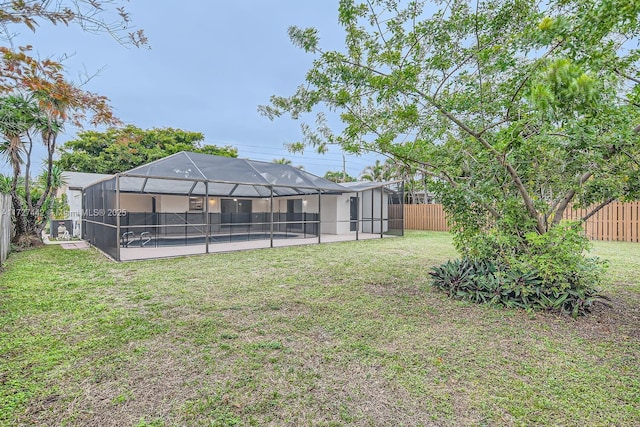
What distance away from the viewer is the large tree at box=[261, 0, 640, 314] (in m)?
2.79

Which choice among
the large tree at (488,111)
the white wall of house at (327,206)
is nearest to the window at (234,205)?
the white wall of house at (327,206)

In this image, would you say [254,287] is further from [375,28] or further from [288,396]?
[375,28]

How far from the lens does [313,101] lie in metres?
4.18

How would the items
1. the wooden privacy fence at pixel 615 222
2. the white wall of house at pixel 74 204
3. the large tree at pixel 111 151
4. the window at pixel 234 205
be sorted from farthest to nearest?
1. the large tree at pixel 111 151
2. the window at pixel 234 205
3. the white wall of house at pixel 74 204
4. the wooden privacy fence at pixel 615 222

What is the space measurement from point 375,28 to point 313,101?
1123 mm

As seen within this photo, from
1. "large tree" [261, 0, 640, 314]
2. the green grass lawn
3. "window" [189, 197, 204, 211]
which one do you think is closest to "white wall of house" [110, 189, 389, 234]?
"window" [189, 197, 204, 211]

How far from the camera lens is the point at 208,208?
12.2 m

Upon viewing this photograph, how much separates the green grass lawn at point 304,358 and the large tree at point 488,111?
3.91ft

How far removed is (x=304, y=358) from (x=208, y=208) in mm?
10520

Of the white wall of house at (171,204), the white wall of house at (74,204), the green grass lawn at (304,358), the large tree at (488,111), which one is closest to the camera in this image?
the green grass lawn at (304,358)

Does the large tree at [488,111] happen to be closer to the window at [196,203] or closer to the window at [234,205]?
the window at [196,203]

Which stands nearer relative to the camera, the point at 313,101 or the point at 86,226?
the point at 313,101

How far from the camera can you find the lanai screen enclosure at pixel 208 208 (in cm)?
893

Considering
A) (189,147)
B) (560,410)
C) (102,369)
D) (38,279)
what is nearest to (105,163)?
(189,147)
